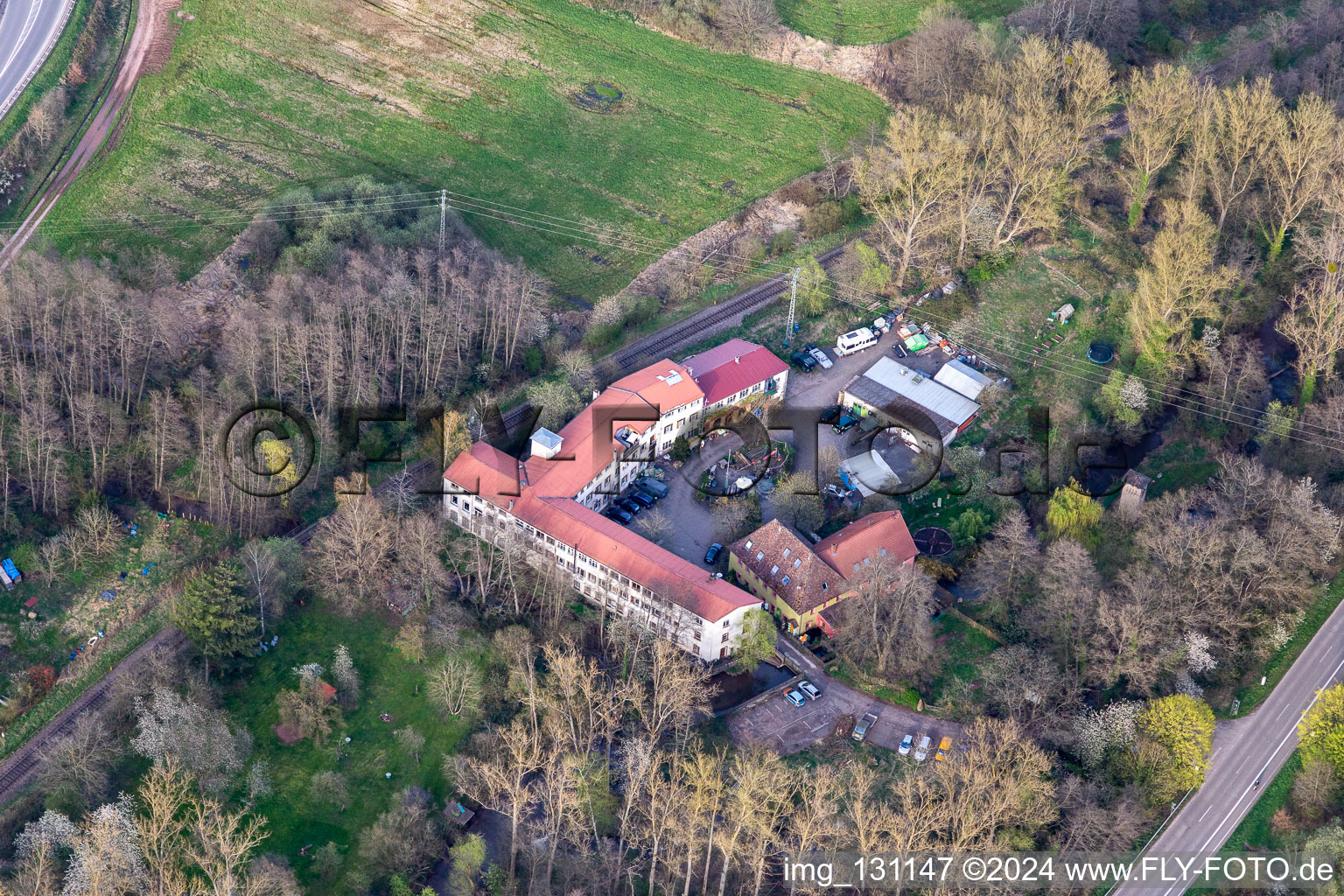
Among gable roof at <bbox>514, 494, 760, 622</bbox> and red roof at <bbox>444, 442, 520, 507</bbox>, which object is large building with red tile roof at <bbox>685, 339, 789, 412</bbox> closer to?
gable roof at <bbox>514, 494, 760, 622</bbox>

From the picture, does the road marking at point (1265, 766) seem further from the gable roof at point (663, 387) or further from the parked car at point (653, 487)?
the gable roof at point (663, 387)

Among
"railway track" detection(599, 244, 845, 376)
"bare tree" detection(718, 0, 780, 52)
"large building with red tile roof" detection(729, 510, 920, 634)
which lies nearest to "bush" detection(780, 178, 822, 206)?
"railway track" detection(599, 244, 845, 376)

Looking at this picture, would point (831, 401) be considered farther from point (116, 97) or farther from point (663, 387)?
point (116, 97)

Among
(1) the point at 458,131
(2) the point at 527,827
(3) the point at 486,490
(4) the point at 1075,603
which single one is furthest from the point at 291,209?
(4) the point at 1075,603

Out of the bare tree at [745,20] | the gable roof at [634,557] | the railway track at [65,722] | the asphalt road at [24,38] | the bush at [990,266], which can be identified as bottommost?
the railway track at [65,722]

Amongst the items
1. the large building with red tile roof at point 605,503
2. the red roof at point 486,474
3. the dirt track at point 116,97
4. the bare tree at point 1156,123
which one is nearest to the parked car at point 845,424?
the large building with red tile roof at point 605,503

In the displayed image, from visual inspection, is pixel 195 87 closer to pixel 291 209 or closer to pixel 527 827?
pixel 291 209
